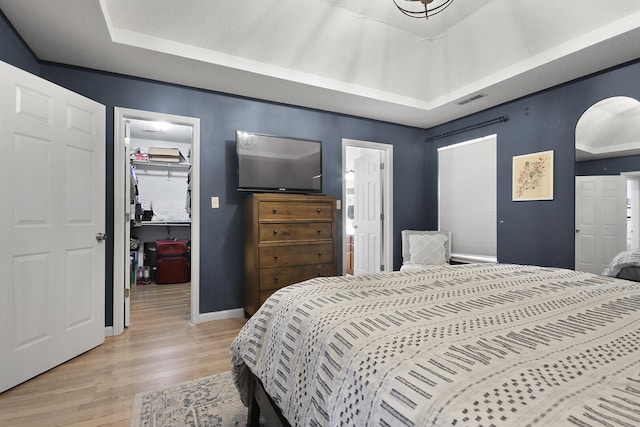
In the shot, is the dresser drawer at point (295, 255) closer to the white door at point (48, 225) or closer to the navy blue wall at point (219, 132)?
the navy blue wall at point (219, 132)

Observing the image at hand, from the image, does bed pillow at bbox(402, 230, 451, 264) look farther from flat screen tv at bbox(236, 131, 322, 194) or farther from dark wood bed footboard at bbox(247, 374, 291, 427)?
dark wood bed footboard at bbox(247, 374, 291, 427)

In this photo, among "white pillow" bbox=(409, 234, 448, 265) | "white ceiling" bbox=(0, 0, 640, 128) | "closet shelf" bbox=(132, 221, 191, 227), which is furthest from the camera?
"closet shelf" bbox=(132, 221, 191, 227)

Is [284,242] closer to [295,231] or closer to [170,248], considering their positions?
[295,231]

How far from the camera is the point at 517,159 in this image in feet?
11.3

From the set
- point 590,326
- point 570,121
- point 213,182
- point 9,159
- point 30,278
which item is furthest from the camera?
point 213,182

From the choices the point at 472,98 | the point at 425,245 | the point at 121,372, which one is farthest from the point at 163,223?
the point at 472,98

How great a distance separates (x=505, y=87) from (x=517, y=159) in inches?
31.2

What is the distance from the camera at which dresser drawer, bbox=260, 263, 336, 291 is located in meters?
3.04

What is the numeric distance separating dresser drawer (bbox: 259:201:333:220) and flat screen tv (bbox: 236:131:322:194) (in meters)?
0.31

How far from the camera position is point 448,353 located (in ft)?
2.40

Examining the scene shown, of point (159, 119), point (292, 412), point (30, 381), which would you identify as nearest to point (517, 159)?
point (292, 412)

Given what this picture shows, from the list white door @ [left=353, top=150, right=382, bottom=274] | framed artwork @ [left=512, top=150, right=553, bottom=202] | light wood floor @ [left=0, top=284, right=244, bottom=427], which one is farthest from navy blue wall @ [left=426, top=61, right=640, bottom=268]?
light wood floor @ [left=0, top=284, right=244, bottom=427]

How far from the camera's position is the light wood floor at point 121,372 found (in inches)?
68.4

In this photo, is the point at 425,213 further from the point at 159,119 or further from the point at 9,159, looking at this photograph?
the point at 9,159
